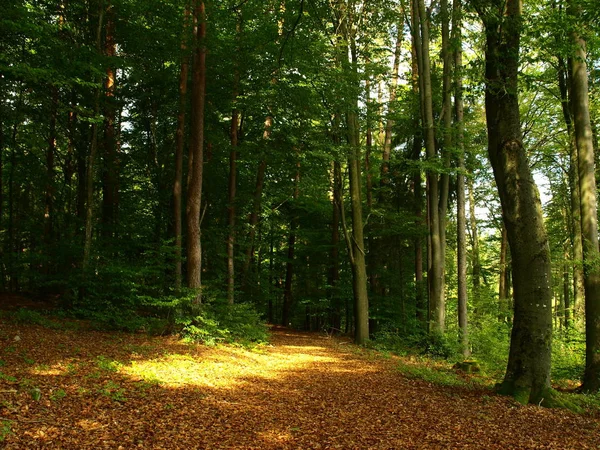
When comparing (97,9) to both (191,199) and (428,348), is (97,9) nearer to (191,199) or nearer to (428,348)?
(191,199)

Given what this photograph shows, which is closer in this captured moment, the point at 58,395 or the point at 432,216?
the point at 58,395

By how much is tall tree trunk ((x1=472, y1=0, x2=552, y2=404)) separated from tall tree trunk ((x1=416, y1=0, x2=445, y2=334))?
5483 mm

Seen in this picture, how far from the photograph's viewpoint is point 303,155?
1477cm

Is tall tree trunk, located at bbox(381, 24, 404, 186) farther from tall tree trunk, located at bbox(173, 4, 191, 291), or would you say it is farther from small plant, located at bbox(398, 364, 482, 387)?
small plant, located at bbox(398, 364, 482, 387)

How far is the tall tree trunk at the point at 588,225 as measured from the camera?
26.9 ft

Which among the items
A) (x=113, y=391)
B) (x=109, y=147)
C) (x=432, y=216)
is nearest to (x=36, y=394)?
(x=113, y=391)

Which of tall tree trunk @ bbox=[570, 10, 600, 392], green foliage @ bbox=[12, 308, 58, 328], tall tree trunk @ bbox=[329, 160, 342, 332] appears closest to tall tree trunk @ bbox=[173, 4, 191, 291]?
green foliage @ bbox=[12, 308, 58, 328]

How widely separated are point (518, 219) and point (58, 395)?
6.95m

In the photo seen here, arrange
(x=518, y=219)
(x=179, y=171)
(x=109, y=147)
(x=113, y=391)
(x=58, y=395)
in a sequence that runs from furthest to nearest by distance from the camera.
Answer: (x=109, y=147)
(x=179, y=171)
(x=518, y=219)
(x=113, y=391)
(x=58, y=395)

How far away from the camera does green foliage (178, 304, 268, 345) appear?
9.84 m

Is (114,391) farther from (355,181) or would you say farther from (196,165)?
(355,181)

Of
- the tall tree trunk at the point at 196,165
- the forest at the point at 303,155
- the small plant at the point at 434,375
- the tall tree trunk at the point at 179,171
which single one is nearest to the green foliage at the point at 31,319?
the forest at the point at 303,155

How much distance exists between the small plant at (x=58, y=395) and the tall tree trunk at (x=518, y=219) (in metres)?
6.36

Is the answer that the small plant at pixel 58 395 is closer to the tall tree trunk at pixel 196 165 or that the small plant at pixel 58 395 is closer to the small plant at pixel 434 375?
the tall tree trunk at pixel 196 165
